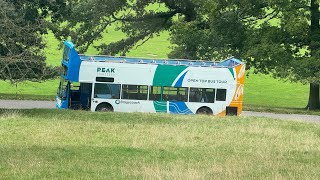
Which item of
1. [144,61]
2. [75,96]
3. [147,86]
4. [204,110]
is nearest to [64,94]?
[75,96]

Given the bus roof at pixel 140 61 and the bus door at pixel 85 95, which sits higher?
the bus roof at pixel 140 61

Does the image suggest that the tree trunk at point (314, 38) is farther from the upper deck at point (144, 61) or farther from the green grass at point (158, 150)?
the green grass at point (158, 150)

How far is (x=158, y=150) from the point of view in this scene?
509 inches

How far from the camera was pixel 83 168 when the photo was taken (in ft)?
32.1

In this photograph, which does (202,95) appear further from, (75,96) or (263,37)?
(263,37)

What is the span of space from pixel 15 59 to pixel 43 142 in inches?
397

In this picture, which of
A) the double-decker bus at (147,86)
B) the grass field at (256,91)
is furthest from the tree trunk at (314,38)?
the double-decker bus at (147,86)

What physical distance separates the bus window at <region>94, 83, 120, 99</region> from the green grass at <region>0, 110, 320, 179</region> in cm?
904

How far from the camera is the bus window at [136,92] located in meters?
31.3

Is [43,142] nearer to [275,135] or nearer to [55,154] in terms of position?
[55,154]

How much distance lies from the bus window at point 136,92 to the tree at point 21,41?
5194 mm

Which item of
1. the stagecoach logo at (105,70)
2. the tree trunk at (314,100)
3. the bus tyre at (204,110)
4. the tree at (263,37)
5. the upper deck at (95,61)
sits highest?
the tree at (263,37)

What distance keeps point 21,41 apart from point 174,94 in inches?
386

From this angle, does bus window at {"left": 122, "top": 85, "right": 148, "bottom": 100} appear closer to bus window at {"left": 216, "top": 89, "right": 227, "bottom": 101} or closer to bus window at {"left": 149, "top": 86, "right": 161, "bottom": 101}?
bus window at {"left": 149, "top": 86, "right": 161, "bottom": 101}
